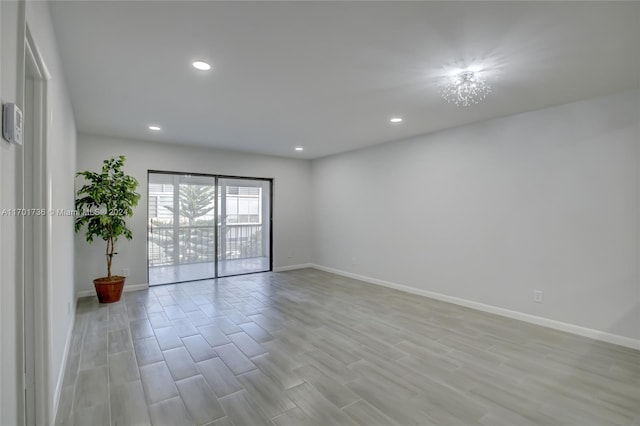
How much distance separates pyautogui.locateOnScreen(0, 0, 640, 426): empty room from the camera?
6.09ft

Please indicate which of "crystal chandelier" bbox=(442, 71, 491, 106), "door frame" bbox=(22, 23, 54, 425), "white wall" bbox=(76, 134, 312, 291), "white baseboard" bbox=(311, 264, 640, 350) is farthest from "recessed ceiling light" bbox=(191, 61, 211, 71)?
Answer: "white baseboard" bbox=(311, 264, 640, 350)

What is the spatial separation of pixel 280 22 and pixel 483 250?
3.68 m

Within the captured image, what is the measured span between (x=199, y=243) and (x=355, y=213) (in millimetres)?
3081

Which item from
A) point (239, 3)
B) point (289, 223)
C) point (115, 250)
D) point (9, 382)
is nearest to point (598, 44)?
point (239, 3)

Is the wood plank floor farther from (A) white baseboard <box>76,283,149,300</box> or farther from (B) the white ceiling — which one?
(B) the white ceiling

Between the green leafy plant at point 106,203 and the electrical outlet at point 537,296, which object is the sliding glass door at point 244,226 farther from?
the electrical outlet at point 537,296

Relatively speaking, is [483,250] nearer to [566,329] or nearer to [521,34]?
[566,329]

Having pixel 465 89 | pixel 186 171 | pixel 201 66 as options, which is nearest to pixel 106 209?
pixel 186 171

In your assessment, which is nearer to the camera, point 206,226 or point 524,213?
point 524,213

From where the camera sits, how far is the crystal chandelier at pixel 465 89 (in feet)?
9.06

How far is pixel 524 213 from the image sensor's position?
12.3 ft

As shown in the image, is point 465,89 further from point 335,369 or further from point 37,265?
point 37,265

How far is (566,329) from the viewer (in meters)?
3.41

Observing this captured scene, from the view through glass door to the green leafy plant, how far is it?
2.92 feet
